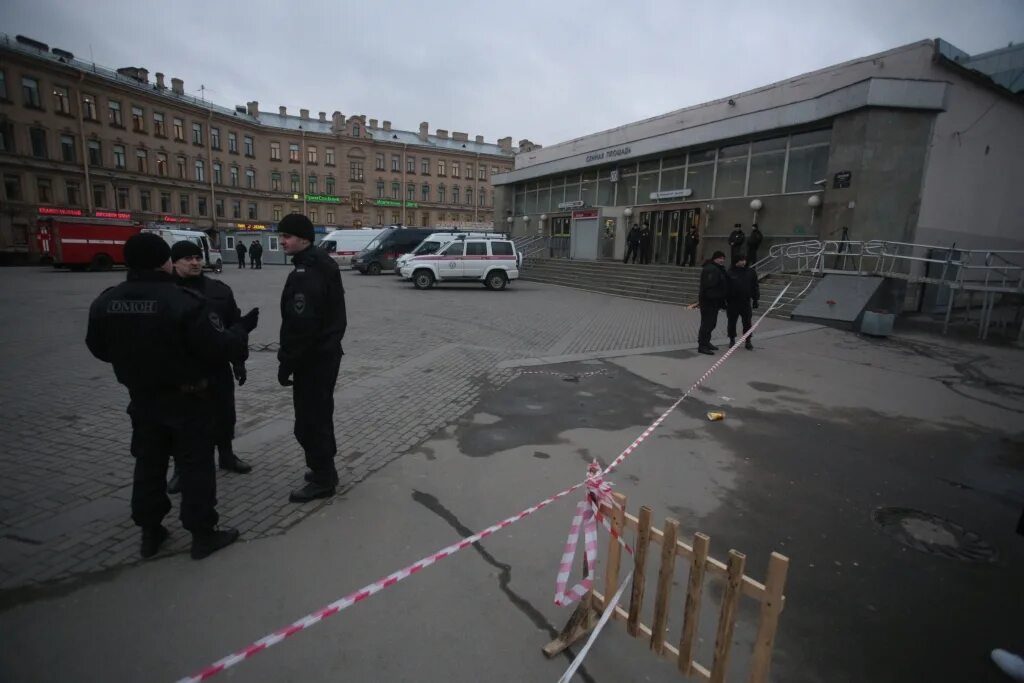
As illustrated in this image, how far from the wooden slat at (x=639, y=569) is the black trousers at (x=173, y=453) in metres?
2.55

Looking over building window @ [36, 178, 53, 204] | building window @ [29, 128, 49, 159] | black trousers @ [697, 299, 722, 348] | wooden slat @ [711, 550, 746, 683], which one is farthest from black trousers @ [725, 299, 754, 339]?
building window @ [29, 128, 49, 159]

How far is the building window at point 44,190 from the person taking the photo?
3722 centimetres

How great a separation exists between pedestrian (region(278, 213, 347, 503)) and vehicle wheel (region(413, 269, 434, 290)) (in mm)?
16760

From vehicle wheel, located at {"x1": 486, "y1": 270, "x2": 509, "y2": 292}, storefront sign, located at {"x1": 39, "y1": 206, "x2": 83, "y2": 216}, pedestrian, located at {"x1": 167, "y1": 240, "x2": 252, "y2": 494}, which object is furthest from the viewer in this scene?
storefront sign, located at {"x1": 39, "y1": 206, "x2": 83, "y2": 216}

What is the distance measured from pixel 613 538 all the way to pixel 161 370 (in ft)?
8.64

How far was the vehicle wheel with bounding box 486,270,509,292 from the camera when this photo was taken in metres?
20.7

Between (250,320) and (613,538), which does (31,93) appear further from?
(613,538)

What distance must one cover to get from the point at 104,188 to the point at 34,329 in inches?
1655

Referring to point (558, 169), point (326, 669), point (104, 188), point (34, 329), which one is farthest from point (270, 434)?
point (104, 188)

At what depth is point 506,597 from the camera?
2.81 m

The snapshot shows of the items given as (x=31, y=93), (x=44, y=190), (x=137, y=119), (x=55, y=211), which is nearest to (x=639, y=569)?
(x=55, y=211)

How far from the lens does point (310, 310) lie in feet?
11.4

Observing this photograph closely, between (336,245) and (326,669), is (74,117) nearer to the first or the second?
(336,245)

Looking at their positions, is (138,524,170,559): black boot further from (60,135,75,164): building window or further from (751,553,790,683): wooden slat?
(60,135,75,164): building window
